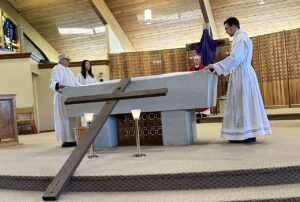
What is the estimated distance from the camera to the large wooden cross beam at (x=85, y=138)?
9.48ft

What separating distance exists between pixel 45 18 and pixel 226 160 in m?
8.29

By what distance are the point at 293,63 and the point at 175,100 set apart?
5307 millimetres

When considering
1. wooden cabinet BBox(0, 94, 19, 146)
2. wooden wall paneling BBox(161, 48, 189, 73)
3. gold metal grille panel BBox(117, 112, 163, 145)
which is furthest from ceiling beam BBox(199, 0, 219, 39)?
gold metal grille panel BBox(117, 112, 163, 145)

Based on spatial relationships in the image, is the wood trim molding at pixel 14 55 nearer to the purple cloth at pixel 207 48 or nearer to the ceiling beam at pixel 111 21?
the ceiling beam at pixel 111 21

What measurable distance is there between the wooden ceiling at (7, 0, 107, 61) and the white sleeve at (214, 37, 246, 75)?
6292mm

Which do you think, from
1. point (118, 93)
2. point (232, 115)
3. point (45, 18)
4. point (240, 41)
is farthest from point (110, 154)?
point (45, 18)

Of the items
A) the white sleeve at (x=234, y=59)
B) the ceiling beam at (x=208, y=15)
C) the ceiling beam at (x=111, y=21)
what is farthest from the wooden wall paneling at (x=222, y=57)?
the white sleeve at (x=234, y=59)

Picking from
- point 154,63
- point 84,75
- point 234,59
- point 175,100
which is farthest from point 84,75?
point 154,63

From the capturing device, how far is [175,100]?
14.0ft

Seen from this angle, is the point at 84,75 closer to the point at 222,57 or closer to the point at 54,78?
the point at 54,78

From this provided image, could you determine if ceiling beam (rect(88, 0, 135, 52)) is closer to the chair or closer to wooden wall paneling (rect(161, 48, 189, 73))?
wooden wall paneling (rect(161, 48, 189, 73))

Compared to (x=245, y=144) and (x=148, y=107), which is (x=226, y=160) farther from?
(x=148, y=107)

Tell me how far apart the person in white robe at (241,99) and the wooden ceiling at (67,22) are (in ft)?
20.7

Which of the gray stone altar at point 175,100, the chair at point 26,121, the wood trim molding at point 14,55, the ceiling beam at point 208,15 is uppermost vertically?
the ceiling beam at point 208,15
